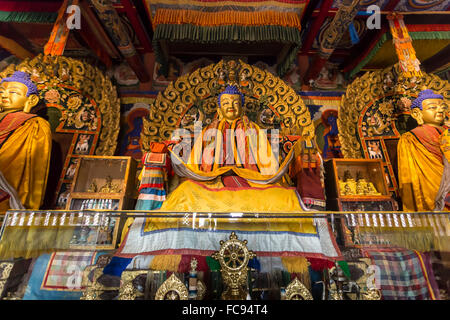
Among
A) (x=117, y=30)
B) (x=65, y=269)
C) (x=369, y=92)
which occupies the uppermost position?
(x=117, y=30)

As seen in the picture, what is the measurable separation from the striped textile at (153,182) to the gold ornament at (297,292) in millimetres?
1764

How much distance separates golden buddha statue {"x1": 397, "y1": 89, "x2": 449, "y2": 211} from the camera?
3129mm

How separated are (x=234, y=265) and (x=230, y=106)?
238 centimetres

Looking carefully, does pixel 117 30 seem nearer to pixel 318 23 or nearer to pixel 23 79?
pixel 23 79

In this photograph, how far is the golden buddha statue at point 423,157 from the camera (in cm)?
313

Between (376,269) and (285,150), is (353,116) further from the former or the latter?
(376,269)

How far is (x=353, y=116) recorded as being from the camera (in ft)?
13.1

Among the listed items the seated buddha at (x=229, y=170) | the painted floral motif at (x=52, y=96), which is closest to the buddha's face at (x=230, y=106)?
the seated buddha at (x=229, y=170)

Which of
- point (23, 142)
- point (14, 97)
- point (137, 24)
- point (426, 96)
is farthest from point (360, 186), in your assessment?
point (14, 97)

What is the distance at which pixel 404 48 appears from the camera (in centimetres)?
342

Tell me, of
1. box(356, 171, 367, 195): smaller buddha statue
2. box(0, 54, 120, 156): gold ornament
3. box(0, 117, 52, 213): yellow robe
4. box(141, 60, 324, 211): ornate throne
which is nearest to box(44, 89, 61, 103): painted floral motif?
box(0, 54, 120, 156): gold ornament

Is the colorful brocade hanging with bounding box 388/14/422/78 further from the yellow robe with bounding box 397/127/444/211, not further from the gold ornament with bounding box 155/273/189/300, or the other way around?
the gold ornament with bounding box 155/273/189/300

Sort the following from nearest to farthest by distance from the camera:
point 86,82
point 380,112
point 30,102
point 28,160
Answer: point 28,160
point 30,102
point 86,82
point 380,112

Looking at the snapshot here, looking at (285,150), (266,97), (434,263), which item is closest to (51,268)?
(434,263)
